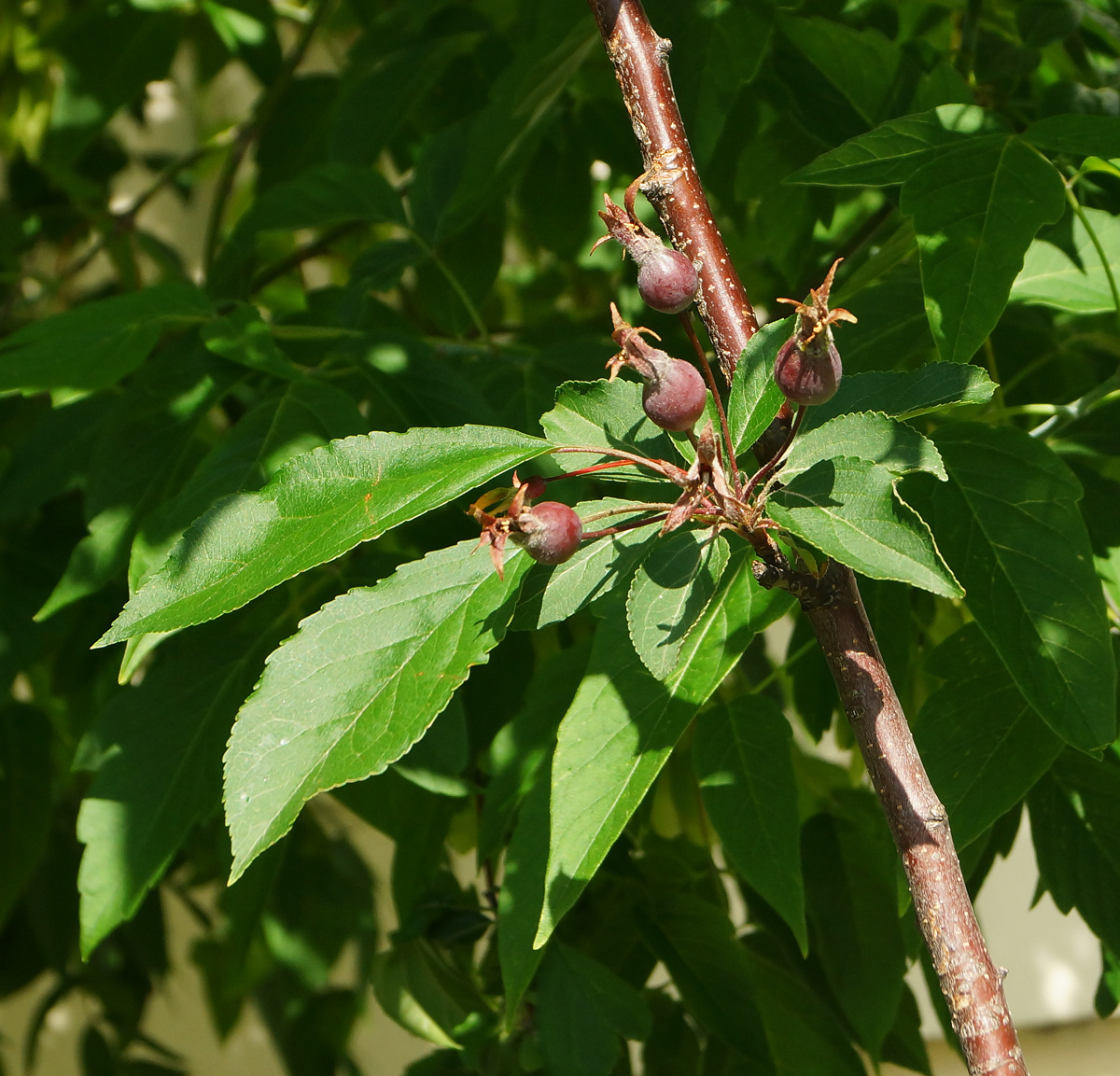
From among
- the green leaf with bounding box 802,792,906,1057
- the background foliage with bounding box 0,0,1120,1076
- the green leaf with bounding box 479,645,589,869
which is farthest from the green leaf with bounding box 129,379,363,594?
the green leaf with bounding box 802,792,906,1057

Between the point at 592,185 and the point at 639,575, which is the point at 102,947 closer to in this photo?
the point at 592,185

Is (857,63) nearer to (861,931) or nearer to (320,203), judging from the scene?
(320,203)

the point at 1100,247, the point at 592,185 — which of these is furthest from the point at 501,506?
the point at 592,185

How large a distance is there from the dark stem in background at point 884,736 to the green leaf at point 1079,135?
20cm

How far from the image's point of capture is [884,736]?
0.33 meters

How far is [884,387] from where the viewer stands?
0.37 metres

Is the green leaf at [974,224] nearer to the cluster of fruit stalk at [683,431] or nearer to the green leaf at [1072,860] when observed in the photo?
the cluster of fruit stalk at [683,431]

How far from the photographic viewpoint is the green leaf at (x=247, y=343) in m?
0.60

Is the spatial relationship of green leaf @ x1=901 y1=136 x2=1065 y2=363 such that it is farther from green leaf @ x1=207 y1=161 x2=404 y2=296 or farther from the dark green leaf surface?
green leaf @ x1=207 y1=161 x2=404 y2=296

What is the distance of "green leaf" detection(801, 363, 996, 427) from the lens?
1.13 ft

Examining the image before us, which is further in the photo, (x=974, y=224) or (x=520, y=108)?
(x=520, y=108)

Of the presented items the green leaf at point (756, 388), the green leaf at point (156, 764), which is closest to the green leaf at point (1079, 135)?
the green leaf at point (756, 388)

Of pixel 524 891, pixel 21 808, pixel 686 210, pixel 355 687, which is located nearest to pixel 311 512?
pixel 355 687

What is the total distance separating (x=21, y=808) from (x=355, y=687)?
0.63 m
